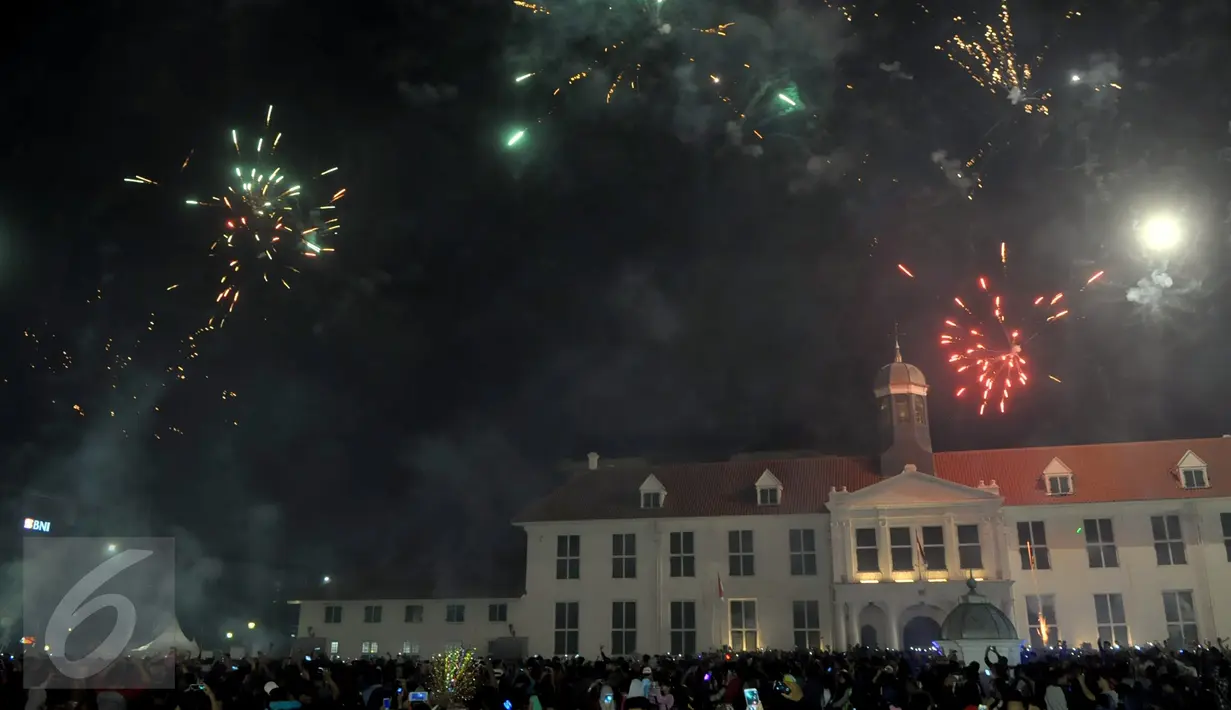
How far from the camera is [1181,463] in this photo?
43.4 meters

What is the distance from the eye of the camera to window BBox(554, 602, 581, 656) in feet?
159

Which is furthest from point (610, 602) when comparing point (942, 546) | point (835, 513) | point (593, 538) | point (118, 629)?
point (118, 629)

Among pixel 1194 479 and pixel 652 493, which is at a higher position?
pixel 652 493

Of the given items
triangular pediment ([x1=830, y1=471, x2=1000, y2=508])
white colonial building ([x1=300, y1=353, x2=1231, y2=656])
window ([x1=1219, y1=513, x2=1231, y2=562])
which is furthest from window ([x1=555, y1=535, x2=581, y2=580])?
window ([x1=1219, y1=513, x2=1231, y2=562])

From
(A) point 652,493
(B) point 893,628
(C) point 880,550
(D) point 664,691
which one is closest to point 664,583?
(A) point 652,493

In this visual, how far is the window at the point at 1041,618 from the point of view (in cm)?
4269

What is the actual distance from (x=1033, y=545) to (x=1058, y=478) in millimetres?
3540

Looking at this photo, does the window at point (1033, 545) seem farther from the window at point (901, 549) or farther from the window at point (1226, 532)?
the window at point (1226, 532)

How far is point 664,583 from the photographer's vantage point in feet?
158

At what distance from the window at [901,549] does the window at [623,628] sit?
13.1 meters

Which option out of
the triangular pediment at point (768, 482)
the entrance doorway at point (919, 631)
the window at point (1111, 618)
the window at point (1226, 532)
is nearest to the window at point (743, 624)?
the triangular pediment at point (768, 482)

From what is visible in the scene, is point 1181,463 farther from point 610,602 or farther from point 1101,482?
point 610,602

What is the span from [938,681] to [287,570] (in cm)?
6640

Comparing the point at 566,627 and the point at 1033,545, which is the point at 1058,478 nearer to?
the point at 1033,545
